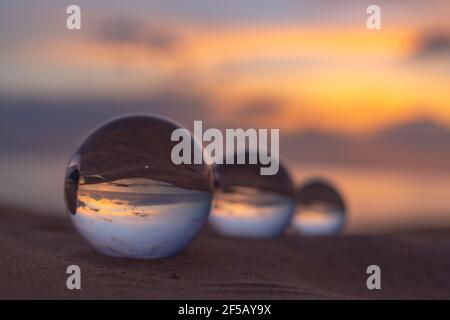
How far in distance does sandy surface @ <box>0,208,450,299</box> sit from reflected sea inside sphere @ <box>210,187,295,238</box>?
9.9 inches

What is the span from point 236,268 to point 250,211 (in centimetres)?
213

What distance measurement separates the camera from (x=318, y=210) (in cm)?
1009

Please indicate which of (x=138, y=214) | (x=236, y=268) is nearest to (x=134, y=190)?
(x=138, y=214)

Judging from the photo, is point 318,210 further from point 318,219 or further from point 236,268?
point 236,268

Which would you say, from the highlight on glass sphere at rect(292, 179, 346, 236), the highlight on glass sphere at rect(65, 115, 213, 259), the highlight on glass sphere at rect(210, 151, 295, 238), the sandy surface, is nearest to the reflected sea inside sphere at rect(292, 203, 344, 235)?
the highlight on glass sphere at rect(292, 179, 346, 236)

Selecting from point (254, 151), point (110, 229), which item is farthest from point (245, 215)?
point (110, 229)

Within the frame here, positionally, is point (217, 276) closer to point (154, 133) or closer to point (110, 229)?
point (110, 229)

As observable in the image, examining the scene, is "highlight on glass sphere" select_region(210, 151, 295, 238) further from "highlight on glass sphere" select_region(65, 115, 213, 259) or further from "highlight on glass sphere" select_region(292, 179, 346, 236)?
"highlight on glass sphere" select_region(65, 115, 213, 259)

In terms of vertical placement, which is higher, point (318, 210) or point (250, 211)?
point (318, 210)

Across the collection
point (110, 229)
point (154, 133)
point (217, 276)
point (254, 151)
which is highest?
point (254, 151)

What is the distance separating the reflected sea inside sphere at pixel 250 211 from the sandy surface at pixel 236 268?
0.83 ft

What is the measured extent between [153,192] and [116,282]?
0.94m
